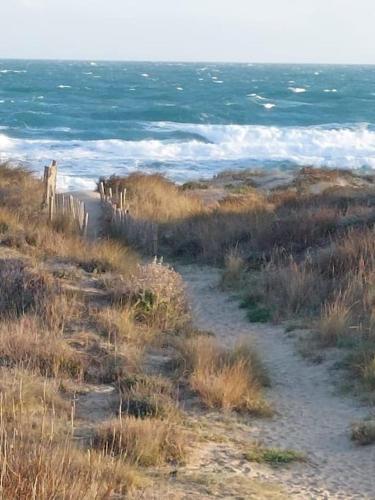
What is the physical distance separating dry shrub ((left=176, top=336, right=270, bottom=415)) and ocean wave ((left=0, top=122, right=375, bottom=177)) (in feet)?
78.1

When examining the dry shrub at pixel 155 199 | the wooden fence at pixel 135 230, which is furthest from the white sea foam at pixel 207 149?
the wooden fence at pixel 135 230

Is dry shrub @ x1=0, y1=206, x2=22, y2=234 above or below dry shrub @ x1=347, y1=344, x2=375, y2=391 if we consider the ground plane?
above

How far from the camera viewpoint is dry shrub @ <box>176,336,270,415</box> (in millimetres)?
7527

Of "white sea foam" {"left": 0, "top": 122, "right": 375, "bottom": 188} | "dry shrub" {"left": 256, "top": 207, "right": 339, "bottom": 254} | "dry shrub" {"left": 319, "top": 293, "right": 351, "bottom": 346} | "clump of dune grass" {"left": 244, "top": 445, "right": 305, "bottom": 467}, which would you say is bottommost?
"white sea foam" {"left": 0, "top": 122, "right": 375, "bottom": 188}

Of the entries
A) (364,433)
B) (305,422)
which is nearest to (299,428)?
(305,422)

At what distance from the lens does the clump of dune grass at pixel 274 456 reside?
6416mm

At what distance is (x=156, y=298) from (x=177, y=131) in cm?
4079

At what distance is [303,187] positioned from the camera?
2311 centimetres

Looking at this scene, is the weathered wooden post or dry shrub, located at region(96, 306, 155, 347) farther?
the weathered wooden post

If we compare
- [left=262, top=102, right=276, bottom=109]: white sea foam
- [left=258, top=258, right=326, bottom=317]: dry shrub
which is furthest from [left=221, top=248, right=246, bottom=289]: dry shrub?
[left=262, top=102, right=276, bottom=109]: white sea foam

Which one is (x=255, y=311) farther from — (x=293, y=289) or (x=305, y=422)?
(x=305, y=422)

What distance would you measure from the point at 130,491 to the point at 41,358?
9.21 feet

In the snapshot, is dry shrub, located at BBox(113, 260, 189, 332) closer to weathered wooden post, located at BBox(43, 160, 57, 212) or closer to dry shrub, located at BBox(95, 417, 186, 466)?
dry shrub, located at BBox(95, 417, 186, 466)

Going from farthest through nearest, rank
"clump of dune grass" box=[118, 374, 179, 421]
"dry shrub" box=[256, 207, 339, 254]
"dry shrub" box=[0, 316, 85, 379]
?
"dry shrub" box=[256, 207, 339, 254] → "dry shrub" box=[0, 316, 85, 379] → "clump of dune grass" box=[118, 374, 179, 421]
